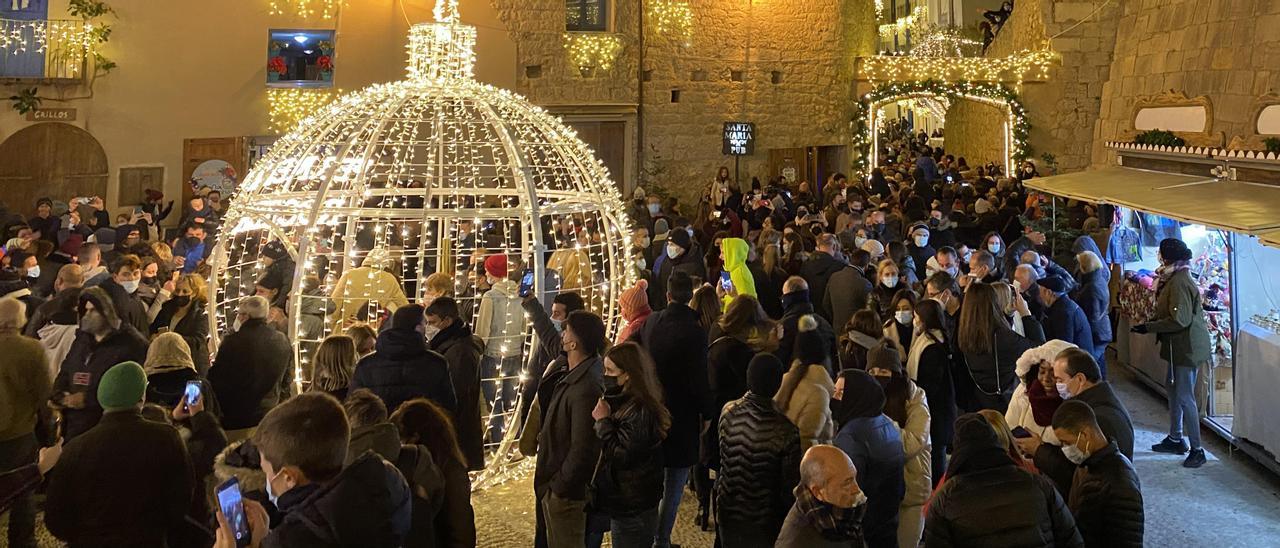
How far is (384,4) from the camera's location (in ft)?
52.2

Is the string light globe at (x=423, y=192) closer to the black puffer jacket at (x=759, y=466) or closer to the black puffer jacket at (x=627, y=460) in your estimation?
the black puffer jacket at (x=627, y=460)

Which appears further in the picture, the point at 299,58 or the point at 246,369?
the point at 299,58

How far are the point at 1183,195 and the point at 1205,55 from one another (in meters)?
3.47

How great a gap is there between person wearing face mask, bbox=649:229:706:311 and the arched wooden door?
8.34 meters

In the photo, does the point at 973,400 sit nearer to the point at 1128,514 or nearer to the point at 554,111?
the point at 1128,514

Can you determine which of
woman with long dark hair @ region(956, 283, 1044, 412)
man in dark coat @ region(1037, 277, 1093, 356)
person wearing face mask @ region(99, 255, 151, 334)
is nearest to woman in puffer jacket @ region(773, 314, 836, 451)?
woman with long dark hair @ region(956, 283, 1044, 412)

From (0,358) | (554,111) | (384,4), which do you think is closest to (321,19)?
(384,4)

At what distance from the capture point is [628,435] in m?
4.62

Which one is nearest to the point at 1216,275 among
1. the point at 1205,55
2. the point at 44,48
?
the point at 1205,55

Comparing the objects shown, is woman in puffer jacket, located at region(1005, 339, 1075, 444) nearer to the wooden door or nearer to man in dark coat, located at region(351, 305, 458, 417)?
man in dark coat, located at region(351, 305, 458, 417)

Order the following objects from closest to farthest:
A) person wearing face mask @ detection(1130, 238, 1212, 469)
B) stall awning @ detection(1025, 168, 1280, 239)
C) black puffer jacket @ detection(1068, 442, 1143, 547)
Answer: black puffer jacket @ detection(1068, 442, 1143, 547) < person wearing face mask @ detection(1130, 238, 1212, 469) < stall awning @ detection(1025, 168, 1280, 239)

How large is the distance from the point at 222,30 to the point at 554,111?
504 cm

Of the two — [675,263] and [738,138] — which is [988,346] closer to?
[675,263]

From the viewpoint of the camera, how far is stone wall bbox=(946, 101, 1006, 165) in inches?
853
